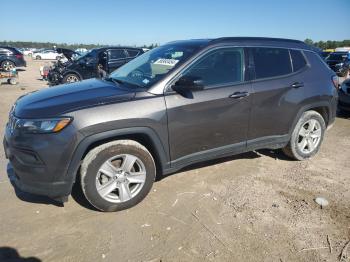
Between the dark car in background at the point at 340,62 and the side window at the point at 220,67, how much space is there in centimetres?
1656

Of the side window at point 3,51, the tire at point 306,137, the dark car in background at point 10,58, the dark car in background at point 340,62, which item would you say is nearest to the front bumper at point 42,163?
the tire at point 306,137

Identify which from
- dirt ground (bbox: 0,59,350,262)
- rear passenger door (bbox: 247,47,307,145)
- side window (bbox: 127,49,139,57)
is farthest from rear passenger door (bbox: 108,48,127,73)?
rear passenger door (bbox: 247,47,307,145)

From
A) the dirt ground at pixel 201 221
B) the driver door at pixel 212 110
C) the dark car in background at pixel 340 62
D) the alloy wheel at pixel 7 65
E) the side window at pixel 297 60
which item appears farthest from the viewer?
the alloy wheel at pixel 7 65

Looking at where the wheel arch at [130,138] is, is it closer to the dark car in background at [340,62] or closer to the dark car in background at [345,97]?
the dark car in background at [345,97]

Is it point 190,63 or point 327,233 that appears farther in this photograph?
point 190,63

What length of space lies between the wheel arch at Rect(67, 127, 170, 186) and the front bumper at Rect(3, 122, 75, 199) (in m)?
0.08

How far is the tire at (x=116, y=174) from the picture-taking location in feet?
10.8

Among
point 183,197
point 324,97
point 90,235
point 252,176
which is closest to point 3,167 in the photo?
point 90,235

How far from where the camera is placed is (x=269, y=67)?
4402mm

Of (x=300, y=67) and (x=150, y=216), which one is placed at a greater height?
(x=300, y=67)

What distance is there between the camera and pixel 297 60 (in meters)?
4.72

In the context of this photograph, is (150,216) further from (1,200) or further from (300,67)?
(300,67)

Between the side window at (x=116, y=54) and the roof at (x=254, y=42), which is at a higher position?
the roof at (x=254, y=42)

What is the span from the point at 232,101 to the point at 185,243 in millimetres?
1793
